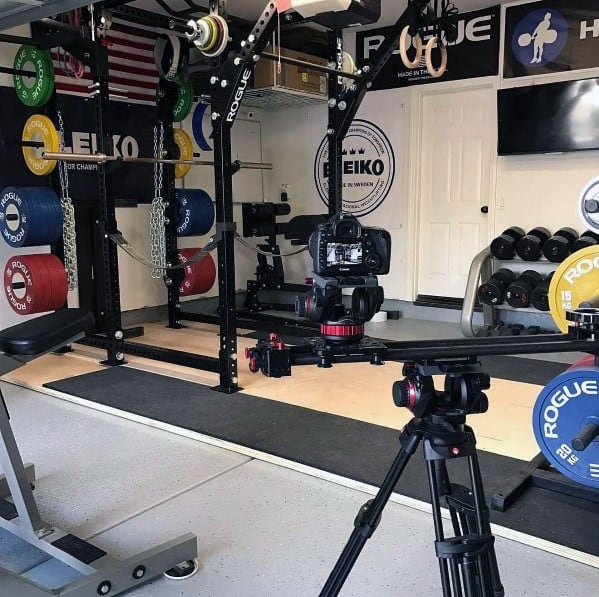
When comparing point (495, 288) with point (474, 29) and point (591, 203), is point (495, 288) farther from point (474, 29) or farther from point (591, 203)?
point (591, 203)

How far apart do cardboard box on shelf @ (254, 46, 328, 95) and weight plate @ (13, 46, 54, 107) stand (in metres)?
1.89

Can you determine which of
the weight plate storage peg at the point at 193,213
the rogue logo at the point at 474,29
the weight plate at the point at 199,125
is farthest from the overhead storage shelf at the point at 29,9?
the weight plate at the point at 199,125

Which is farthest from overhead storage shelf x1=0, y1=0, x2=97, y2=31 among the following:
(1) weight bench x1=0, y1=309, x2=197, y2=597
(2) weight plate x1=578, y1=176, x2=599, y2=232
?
(2) weight plate x1=578, y1=176, x2=599, y2=232

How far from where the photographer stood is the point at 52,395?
409 centimetres

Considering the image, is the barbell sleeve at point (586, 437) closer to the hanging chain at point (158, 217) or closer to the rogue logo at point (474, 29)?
the hanging chain at point (158, 217)

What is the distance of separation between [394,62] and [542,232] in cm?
229

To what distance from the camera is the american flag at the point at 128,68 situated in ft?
18.1

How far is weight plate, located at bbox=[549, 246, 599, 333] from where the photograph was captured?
101 inches

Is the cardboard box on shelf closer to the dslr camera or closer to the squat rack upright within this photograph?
the squat rack upright

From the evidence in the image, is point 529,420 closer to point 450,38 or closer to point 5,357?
point 5,357

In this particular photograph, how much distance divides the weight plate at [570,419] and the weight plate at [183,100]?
446cm

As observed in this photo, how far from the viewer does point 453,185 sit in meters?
6.05

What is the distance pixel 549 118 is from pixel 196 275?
3.33 m

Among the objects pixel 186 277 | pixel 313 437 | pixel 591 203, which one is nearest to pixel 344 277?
pixel 591 203
